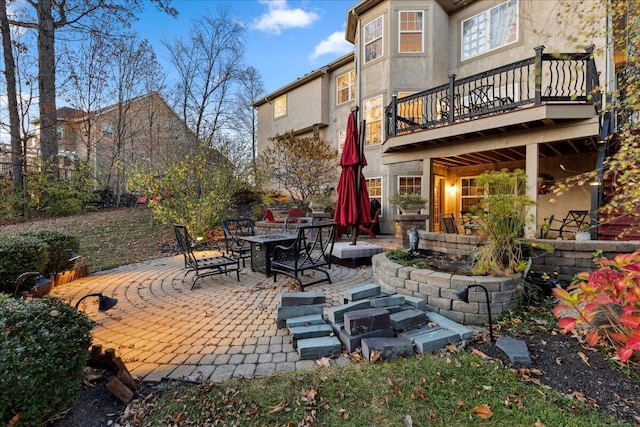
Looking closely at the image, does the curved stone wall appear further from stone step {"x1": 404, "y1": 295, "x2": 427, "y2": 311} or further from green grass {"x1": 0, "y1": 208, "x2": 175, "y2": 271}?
green grass {"x1": 0, "y1": 208, "x2": 175, "y2": 271}

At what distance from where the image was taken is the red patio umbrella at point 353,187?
6445 mm

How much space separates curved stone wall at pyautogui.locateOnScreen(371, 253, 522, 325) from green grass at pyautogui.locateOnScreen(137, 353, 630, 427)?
3.34 ft

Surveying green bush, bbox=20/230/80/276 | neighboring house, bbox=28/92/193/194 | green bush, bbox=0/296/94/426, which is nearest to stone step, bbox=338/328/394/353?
green bush, bbox=0/296/94/426

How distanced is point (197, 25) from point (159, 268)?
15528 mm

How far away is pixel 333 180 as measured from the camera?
44.6ft

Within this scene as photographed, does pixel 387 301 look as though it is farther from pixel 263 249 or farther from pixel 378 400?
pixel 263 249

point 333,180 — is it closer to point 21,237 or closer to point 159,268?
point 159,268

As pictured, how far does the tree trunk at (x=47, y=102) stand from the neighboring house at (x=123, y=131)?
168cm

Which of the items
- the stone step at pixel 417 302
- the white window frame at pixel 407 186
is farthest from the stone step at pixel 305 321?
the white window frame at pixel 407 186

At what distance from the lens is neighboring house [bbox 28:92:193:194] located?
1310 cm

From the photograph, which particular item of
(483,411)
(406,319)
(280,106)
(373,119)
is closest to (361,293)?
(406,319)

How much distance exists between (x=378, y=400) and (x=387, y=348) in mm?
559

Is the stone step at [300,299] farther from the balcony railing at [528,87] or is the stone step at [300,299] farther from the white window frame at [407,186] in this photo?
the white window frame at [407,186]

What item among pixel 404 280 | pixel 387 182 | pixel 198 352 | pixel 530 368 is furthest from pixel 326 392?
pixel 387 182
